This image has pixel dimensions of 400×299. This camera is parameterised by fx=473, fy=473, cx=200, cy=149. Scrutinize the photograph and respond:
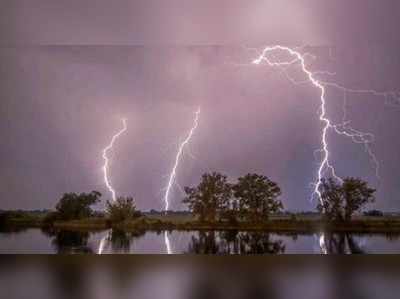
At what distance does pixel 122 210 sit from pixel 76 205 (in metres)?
0.37

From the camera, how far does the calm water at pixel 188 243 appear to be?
369 cm

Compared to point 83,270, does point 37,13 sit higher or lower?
higher

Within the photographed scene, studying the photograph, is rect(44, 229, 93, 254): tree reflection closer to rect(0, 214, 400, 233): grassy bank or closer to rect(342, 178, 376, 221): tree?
rect(0, 214, 400, 233): grassy bank

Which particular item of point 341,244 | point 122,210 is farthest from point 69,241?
point 341,244

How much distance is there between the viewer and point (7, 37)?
378 cm

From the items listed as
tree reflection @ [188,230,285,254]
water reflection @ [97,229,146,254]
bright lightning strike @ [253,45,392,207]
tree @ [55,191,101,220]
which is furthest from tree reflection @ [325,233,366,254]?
tree @ [55,191,101,220]

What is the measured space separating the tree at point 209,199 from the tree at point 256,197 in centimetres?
9

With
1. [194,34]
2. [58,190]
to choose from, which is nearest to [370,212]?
[194,34]

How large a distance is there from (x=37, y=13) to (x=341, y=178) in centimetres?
266

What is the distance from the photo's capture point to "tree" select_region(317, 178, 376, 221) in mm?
3723

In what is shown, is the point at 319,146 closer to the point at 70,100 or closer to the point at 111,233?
the point at 111,233

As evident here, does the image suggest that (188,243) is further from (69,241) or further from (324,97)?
(324,97)

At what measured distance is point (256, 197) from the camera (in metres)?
3.75

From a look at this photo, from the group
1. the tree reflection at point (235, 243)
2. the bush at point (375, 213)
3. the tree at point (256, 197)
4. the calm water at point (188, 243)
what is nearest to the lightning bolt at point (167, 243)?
the calm water at point (188, 243)
